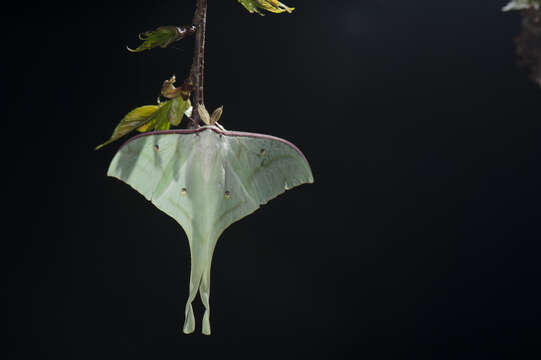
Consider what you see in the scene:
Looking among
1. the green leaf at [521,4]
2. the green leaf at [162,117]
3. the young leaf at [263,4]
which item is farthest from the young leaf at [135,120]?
the green leaf at [521,4]

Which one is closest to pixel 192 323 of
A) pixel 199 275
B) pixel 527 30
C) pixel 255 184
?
pixel 199 275

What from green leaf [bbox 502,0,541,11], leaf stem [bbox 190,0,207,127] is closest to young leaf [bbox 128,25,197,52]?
leaf stem [bbox 190,0,207,127]

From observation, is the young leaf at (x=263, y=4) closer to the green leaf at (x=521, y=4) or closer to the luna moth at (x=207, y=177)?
the luna moth at (x=207, y=177)

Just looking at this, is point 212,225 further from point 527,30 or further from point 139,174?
point 527,30

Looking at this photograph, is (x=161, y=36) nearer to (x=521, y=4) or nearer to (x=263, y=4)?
(x=263, y=4)

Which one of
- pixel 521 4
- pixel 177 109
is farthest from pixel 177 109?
pixel 521 4

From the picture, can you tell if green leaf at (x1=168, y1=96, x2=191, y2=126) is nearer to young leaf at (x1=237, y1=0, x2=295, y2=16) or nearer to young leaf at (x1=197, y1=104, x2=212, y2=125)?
young leaf at (x1=197, y1=104, x2=212, y2=125)
